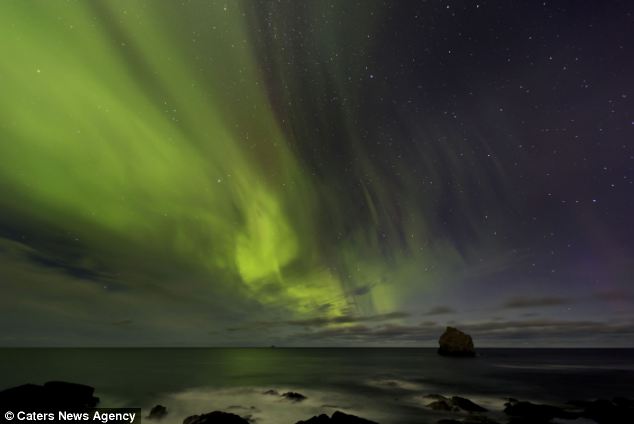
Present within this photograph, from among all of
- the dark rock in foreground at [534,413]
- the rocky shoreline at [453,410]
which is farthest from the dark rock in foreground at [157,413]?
the dark rock in foreground at [534,413]

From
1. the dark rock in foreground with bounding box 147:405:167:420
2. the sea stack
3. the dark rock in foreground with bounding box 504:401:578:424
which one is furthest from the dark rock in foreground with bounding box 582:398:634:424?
the sea stack

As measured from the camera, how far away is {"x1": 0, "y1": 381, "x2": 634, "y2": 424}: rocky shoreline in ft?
77.0

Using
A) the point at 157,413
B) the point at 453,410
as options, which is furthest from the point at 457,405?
the point at 157,413

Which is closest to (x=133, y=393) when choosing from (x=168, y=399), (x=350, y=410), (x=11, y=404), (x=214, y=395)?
(x=168, y=399)

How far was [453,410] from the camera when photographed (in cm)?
2850

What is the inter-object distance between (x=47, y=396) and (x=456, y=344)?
4784 inches

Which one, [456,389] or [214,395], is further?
[456,389]

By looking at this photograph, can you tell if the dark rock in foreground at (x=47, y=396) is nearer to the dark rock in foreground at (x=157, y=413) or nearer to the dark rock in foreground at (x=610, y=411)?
the dark rock in foreground at (x=157, y=413)

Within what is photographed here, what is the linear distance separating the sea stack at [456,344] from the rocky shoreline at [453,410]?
9296 centimetres

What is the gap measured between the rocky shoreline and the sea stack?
92959 mm

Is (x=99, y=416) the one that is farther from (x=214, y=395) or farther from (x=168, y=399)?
(x=214, y=395)

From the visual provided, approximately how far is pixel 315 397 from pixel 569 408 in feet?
85.0

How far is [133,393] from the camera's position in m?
41.5

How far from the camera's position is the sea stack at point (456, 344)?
116 metres
